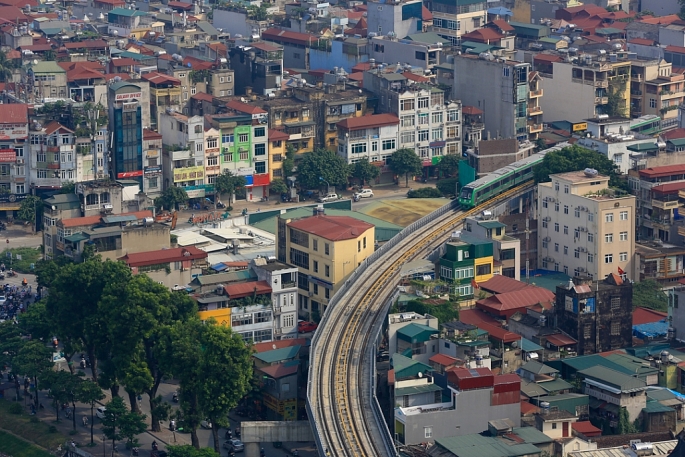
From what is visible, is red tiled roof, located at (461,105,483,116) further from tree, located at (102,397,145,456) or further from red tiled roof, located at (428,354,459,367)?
Answer: tree, located at (102,397,145,456)

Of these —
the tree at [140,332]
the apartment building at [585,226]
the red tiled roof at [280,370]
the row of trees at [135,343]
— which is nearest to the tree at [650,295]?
the apartment building at [585,226]

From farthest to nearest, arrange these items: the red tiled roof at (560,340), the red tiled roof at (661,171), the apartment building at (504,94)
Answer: the apartment building at (504,94) → the red tiled roof at (661,171) → the red tiled roof at (560,340)

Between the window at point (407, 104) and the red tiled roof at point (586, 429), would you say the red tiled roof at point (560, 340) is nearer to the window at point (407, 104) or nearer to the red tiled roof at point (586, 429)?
the red tiled roof at point (586, 429)

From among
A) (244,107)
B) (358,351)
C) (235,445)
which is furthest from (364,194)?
(235,445)

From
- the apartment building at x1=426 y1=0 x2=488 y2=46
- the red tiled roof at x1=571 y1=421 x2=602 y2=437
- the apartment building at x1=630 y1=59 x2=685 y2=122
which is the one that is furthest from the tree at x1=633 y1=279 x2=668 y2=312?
the apartment building at x1=426 y1=0 x2=488 y2=46

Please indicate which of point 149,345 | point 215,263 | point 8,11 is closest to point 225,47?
point 8,11

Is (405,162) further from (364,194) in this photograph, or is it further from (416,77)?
(416,77)

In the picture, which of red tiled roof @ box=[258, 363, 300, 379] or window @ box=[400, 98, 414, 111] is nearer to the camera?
red tiled roof @ box=[258, 363, 300, 379]
